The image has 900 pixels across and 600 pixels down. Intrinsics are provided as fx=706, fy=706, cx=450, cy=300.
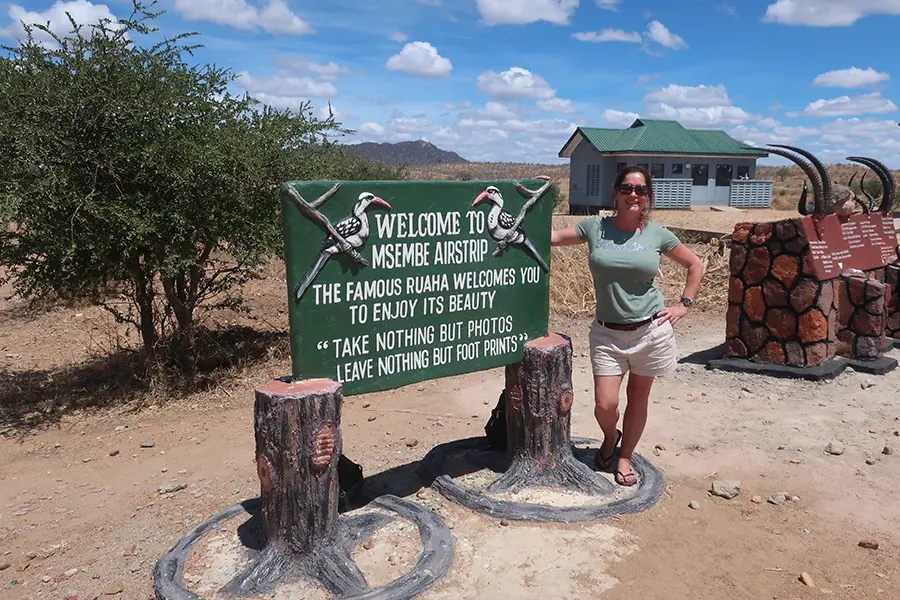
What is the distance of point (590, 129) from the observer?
2848 cm

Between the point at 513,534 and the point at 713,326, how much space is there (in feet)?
20.0

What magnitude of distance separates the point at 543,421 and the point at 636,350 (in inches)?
26.2

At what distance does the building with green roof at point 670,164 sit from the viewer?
27.4 m

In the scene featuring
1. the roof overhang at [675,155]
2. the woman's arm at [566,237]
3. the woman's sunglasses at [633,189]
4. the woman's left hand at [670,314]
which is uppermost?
the roof overhang at [675,155]

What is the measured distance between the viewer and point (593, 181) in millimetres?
28766

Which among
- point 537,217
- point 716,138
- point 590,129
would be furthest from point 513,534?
point 716,138

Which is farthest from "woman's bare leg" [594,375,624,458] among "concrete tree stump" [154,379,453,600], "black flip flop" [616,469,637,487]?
"concrete tree stump" [154,379,453,600]

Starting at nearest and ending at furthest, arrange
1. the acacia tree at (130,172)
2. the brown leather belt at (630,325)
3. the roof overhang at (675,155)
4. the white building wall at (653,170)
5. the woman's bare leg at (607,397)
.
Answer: the brown leather belt at (630,325), the woman's bare leg at (607,397), the acacia tree at (130,172), the roof overhang at (675,155), the white building wall at (653,170)

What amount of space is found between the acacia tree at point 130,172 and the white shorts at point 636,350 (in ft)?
13.1

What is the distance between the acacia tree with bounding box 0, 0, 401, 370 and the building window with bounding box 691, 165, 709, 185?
24.4 m

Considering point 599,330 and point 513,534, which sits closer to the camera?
point 513,534

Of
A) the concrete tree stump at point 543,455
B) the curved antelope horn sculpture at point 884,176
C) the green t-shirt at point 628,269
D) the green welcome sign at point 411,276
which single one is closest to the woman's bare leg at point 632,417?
the concrete tree stump at point 543,455

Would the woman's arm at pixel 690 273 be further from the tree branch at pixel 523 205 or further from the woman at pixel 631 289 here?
the tree branch at pixel 523 205

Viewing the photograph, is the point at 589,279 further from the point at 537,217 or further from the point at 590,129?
the point at 590,129
